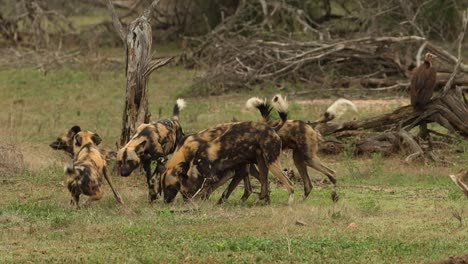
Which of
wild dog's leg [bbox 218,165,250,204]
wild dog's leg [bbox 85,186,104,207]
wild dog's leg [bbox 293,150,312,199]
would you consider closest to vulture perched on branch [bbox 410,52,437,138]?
wild dog's leg [bbox 293,150,312,199]

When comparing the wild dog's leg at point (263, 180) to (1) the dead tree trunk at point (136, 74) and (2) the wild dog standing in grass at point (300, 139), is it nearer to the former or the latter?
(2) the wild dog standing in grass at point (300, 139)

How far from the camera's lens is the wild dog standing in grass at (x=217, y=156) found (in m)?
10.1

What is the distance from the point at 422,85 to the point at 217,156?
15.4 ft

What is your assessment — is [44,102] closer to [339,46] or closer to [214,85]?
[214,85]

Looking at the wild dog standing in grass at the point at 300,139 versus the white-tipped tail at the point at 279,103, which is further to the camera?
the wild dog standing in grass at the point at 300,139

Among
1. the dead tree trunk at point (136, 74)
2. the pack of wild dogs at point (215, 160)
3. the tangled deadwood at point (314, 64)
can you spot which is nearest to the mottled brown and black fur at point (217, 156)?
the pack of wild dogs at point (215, 160)

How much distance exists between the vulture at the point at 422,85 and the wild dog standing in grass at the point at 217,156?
380 cm

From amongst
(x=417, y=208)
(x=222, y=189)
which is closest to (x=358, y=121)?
(x=222, y=189)

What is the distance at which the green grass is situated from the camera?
7.58 meters

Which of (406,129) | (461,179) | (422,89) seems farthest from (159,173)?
(422,89)

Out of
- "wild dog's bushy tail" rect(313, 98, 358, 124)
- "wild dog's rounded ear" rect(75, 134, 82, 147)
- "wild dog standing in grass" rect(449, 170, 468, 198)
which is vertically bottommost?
"wild dog's rounded ear" rect(75, 134, 82, 147)

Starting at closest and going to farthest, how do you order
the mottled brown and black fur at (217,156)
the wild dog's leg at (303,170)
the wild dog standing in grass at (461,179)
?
1. the wild dog standing in grass at (461,179)
2. the mottled brown and black fur at (217,156)
3. the wild dog's leg at (303,170)

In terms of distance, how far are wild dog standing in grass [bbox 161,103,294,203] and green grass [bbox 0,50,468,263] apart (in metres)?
0.25

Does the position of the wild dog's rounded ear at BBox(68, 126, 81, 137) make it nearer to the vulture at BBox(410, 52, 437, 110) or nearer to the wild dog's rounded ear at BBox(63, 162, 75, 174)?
the wild dog's rounded ear at BBox(63, 162, 75, 174)
